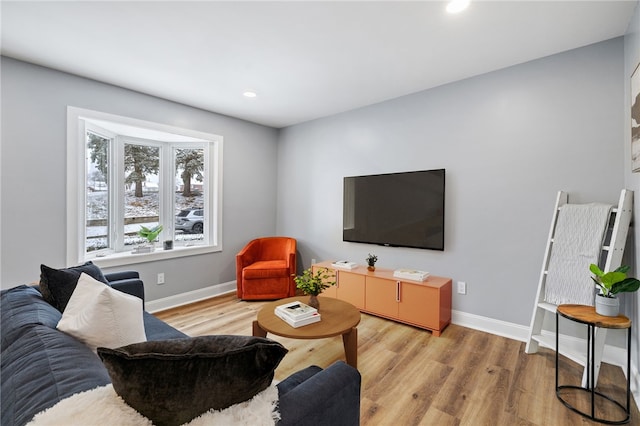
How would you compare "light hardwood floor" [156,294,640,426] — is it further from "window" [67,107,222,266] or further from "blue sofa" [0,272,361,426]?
"window" [67,107,222,266]

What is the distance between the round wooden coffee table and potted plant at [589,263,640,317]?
152 centimetres

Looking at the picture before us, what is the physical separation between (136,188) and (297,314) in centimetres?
284

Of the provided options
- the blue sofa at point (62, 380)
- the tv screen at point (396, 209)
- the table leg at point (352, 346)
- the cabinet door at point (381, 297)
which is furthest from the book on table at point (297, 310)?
the tv screen at point (396, 209)

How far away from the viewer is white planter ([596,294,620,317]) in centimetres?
176

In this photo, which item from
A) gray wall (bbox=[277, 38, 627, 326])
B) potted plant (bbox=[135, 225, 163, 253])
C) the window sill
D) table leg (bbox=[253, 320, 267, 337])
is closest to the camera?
table leg (bbox=[253, 320, 267, 337])

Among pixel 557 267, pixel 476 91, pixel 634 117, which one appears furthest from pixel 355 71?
pixel 557 267

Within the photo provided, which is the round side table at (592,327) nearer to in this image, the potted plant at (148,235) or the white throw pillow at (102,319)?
the white throw pillow at (102,319)

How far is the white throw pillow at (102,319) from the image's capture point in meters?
1.24

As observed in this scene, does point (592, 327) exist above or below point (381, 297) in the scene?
above

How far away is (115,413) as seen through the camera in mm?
719

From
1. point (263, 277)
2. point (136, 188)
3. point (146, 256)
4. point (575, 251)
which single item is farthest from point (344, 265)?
point (136, 188)

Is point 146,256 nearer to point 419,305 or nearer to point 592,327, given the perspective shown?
point 419,305

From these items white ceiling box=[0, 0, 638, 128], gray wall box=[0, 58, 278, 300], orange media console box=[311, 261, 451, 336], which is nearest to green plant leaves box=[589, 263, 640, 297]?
orange media console box=[311, 261, 451, 336]

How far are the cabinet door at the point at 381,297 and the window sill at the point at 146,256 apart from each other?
A: 217 centimetres
